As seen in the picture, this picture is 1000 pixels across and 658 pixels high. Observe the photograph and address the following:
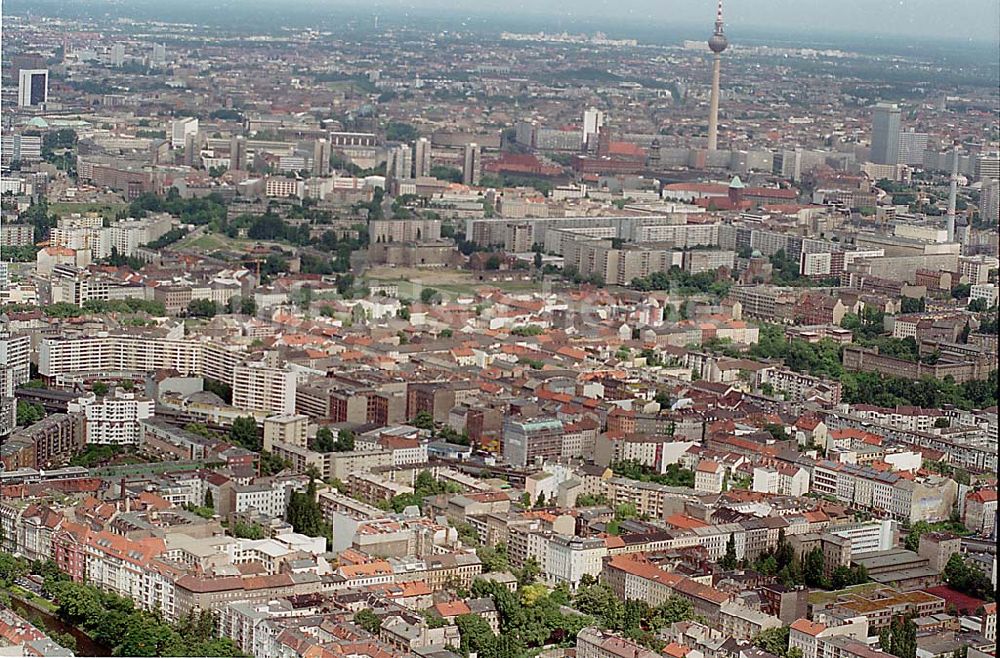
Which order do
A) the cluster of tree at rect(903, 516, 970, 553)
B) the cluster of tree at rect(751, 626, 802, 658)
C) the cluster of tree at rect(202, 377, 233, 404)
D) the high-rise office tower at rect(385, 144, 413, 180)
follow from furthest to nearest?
the high-rise office tower at rect(385, 144, 413, 180) < the cluster of tree at rect(202, 377, 233, 404) < the cluster of tree at rect(903, 516, 970, 553) < the cluster of tree at rect(751, 626, 802, 658)

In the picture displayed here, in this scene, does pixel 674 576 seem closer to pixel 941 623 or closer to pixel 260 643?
pixel 941 623

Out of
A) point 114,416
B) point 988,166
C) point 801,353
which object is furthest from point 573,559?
point 988,166

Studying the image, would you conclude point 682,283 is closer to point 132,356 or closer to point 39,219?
point 39,219

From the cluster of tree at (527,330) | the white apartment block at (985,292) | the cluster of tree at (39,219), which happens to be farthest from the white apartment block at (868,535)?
the cluster of tree at (39,219)

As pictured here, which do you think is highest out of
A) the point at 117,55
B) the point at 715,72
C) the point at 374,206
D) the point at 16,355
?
the point at 715,72

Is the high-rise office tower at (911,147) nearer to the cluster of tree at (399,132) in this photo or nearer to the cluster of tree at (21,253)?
the cluster of tree at (399,132)

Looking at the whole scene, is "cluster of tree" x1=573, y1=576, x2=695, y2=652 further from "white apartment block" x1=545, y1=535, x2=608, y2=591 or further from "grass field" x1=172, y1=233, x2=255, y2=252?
"grass field" x1=172, y1=233, x2=255, y2=252

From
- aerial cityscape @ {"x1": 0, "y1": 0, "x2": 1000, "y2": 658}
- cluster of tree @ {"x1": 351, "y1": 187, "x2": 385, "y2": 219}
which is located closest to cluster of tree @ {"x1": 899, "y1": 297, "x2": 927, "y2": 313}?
aerial cityscape @ {"x1": 0, "y1": 0, "x2": 1000, "y2": 658}
